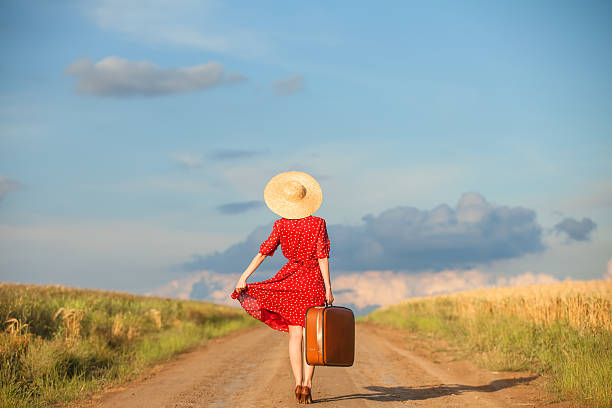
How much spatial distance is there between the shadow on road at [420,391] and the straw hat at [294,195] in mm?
2700

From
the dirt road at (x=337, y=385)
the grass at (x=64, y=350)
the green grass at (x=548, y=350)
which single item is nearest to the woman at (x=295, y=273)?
the dirt road at (x=337, y=385)

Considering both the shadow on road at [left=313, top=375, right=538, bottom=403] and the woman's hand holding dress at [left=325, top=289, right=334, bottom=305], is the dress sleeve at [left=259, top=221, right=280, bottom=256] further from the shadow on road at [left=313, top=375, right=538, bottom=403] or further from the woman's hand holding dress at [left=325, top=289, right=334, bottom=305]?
the shadow on road at [left=313, top=375, right=538, bottom=403]

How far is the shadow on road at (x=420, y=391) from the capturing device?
9.13m

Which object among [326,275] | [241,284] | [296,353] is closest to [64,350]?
[241,284]

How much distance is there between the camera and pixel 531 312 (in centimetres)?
1666

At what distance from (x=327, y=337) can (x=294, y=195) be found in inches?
79.9

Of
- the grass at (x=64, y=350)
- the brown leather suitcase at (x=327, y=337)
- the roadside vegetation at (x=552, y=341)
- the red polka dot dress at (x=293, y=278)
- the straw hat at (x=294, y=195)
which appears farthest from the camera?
the grass at (x=64, y=350)

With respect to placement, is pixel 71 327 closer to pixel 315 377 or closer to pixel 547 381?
pixel 315 377

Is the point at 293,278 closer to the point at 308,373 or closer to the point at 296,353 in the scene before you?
the point at 296,353

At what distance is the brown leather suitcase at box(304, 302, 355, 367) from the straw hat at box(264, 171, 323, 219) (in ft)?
4.60

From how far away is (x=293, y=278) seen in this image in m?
8.56

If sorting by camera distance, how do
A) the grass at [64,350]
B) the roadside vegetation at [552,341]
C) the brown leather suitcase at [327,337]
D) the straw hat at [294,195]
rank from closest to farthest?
1. the brown leather suitcase at [327,337]
2. the straw hat at [294,195]
3. the roadside vegetation at [552,341]
4. the grass at [64,350]

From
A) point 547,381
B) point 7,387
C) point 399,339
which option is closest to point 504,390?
point 547,381

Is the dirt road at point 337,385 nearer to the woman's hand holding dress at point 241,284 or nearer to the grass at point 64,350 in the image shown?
the grass at point 64,350
